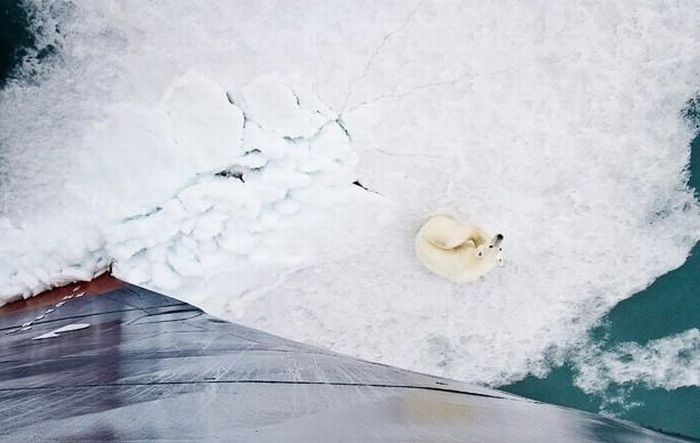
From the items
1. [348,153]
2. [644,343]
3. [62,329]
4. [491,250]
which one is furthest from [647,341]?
[62,329]

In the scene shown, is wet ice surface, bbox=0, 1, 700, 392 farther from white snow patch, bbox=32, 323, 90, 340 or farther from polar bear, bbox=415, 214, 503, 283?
white snow patch, bbox=32, 323, 90, 340

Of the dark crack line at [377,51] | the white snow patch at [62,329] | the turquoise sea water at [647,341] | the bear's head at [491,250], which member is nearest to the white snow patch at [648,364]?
the turquoise sea water at [647,341]

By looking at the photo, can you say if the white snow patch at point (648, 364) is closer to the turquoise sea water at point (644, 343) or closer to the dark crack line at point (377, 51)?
the turquoise sea water at point (644, 343)

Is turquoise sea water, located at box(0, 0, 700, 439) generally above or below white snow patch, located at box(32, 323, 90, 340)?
above

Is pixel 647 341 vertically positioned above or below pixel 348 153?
below

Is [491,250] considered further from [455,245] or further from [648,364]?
[648,364]

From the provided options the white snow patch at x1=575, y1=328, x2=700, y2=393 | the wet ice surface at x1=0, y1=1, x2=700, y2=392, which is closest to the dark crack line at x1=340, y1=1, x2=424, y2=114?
the wet ice surface at x1=0, y1=1, x2=700, y2=392

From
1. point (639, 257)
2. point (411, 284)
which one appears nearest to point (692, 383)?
point (639, 257)
